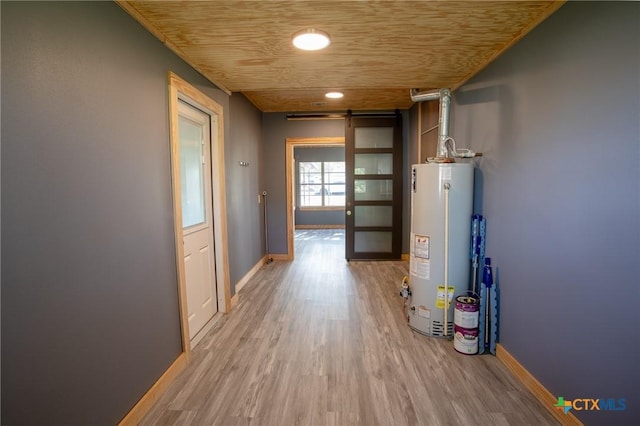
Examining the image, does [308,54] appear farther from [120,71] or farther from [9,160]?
[9,160]

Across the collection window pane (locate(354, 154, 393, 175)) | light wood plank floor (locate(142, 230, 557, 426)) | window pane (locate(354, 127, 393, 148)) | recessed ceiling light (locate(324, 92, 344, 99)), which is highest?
recessed ceiling light (locate(324, 92, 344, 99))

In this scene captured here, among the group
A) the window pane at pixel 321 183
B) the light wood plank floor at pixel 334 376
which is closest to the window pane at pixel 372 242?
the light wood plank floor at pixel 334 376

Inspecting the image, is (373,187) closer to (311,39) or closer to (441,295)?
(441,295)

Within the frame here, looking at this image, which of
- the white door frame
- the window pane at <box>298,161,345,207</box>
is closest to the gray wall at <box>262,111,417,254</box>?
the white door frame

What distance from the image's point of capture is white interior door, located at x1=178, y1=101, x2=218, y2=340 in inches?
105

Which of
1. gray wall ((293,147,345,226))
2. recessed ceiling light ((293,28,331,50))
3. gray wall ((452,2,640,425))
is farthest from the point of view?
gray wall ((293,147,345,226))

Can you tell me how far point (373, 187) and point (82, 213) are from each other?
14.9 ft

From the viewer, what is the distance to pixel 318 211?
970 centimetres

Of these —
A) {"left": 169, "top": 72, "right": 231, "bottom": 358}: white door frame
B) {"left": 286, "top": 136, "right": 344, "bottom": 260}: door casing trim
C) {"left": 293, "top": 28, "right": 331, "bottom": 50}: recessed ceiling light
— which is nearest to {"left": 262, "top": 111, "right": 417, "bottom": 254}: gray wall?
{"left": 286, "top": 136, "right": 344, "bottom": 260}: door casing trim

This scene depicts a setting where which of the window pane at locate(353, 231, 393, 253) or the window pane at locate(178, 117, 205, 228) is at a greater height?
the window pane at locate(178, 117, 205, 228)

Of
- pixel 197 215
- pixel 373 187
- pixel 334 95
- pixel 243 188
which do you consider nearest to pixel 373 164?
pixel 373 187

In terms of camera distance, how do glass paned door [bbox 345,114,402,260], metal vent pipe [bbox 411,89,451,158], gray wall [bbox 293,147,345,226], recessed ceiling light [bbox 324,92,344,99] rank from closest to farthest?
metal vent pipe [bbox 411,89,451,158] < recessed ceiling light [bbox 324,92,344,99] < glass paned door [bbox 345,114,402,260] < gray wall [bbox 293,147,345,226]

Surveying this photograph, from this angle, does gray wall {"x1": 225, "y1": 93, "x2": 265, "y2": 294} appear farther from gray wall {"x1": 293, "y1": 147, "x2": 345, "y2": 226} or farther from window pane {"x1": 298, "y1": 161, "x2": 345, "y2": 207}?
window pane {"x1": 298, "y1": 161, "x2": 345, "y2": 207}

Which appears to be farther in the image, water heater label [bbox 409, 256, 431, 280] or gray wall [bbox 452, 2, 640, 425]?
water heater label [bbox 409, 256, 431, 280]
